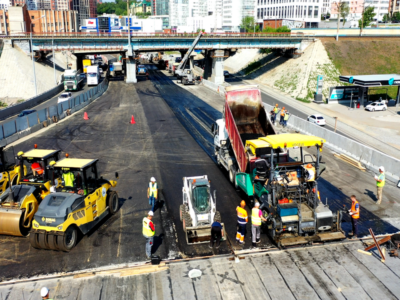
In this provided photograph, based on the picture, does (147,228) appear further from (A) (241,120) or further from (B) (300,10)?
(B) (300,10)

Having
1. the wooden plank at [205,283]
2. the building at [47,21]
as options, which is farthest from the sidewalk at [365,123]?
the building at [47,21]

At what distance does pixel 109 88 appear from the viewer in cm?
5934

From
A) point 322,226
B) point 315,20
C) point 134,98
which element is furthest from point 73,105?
point 315,20

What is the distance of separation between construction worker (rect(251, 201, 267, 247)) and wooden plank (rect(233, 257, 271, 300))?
3.05 ft

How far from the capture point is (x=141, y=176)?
20.6 meters

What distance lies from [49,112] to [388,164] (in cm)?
2809

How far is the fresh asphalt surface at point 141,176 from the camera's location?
12875mm

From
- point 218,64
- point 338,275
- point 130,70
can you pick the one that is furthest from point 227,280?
point 218,64

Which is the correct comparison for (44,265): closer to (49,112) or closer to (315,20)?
(49,112)

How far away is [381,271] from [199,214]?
6101 millimetres

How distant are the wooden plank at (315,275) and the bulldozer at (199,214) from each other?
105 inches

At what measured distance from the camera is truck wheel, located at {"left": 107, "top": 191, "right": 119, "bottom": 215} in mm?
15365

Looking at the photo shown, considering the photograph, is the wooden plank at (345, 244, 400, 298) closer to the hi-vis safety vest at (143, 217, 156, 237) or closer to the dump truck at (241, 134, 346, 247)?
the dump truck at (241, 134, 346, 247)

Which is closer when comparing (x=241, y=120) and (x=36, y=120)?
(x=241, y=120)
